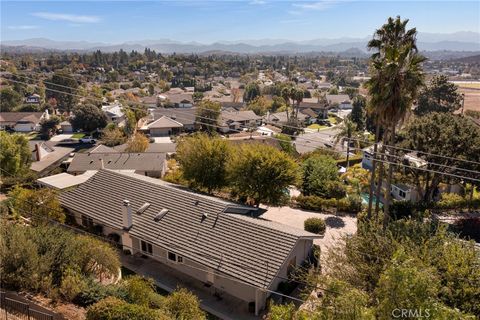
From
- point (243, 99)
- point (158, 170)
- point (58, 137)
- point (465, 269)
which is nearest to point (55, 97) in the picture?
point (58, 137)

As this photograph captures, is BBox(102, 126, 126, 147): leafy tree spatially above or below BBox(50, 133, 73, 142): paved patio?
above

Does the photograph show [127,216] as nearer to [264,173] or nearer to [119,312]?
[119,312]

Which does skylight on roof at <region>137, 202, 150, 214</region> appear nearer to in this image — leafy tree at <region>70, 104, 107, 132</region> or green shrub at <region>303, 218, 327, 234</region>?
green shrub at <region>303, 218, 327, 234</region>

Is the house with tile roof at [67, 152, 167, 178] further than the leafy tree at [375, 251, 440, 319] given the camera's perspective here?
Yes

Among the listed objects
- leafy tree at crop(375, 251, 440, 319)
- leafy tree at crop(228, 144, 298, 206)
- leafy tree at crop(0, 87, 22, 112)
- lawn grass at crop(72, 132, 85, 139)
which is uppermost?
leafy tree at crop(0, 87, 22, 112)

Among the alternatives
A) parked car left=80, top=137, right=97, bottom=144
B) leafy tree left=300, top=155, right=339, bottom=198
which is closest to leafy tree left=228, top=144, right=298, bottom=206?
leafy tree left=300, top=155, right=339, bottom=198

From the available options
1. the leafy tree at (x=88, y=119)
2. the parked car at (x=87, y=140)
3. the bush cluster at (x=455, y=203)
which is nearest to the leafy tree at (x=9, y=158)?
the parked car at (x=87, y=140)

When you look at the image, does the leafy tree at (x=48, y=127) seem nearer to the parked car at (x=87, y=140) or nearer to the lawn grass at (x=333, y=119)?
the parked car at (x=87, y=140)
